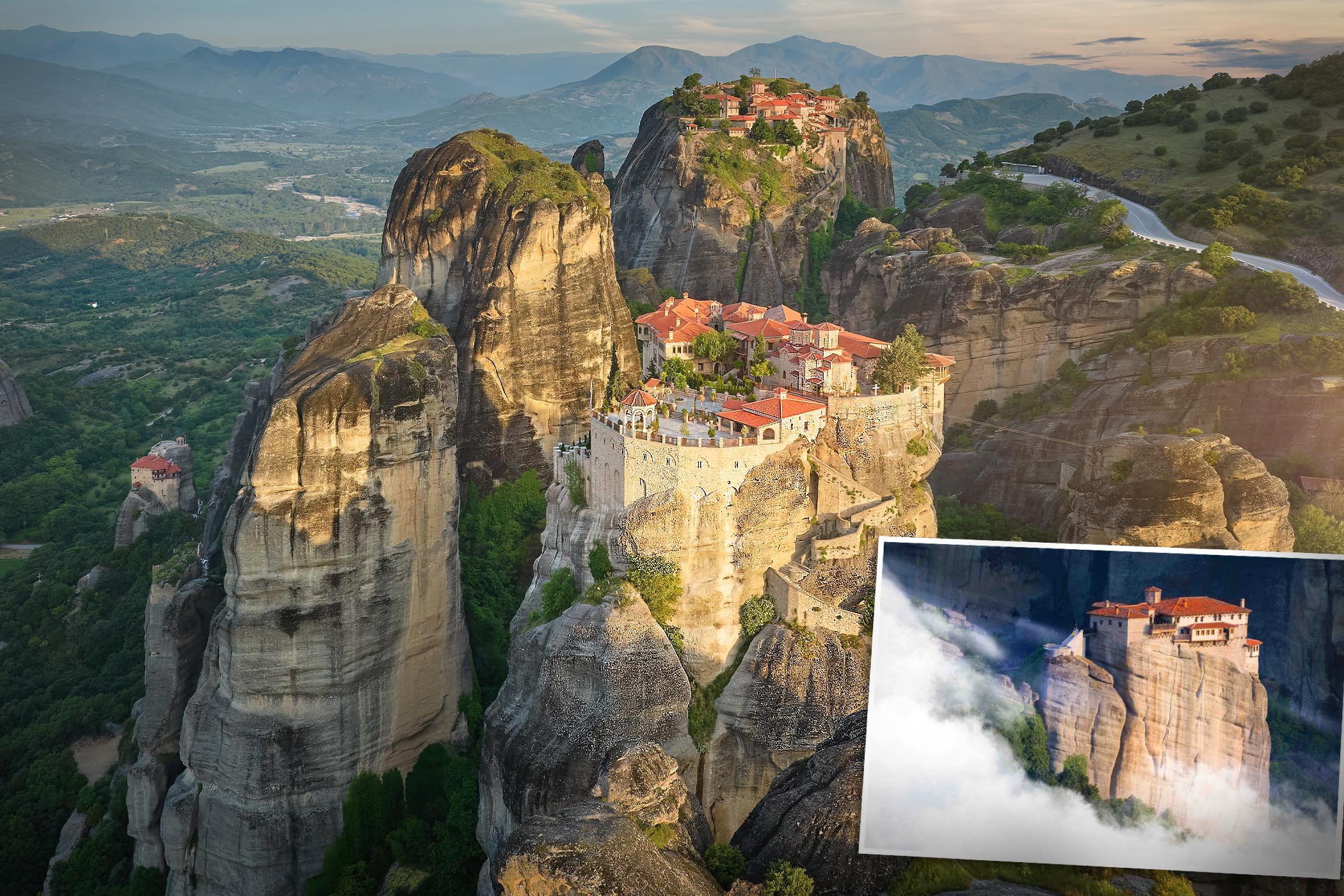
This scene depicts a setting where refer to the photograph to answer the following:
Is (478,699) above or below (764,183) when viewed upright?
below

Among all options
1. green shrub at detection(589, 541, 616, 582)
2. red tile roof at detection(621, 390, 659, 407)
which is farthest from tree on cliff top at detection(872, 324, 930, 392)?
green shrub at detection(589, 541, 616, 582)

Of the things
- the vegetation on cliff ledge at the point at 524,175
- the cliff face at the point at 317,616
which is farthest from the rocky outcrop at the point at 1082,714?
the vegetation on cliff ledge at the point at 524,175

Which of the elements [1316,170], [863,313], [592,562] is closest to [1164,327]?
[1316,170]

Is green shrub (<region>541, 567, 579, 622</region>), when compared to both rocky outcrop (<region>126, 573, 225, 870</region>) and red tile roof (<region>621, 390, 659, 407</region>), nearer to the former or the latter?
red tile roof (<region>621, 390, 659, 407</region>)

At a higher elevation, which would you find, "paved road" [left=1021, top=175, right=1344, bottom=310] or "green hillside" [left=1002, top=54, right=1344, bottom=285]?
"green hillside" [left=1002, top=54, right=1344, bottom=285]

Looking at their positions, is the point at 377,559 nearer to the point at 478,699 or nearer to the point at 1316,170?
the point at 478,699

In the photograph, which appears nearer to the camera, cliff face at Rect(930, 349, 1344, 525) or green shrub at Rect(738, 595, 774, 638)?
green shrub at Rect(738, 595, 774, 638)

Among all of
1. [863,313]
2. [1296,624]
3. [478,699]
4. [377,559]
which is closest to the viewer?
[1296,624]

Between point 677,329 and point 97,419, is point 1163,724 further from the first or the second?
point 97,419
